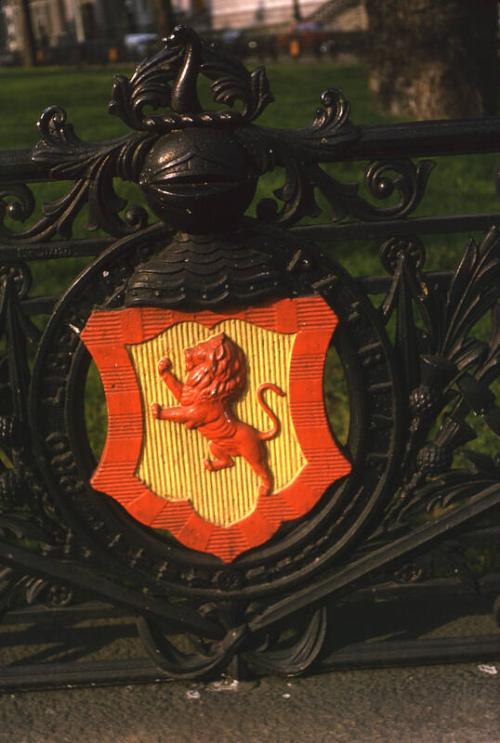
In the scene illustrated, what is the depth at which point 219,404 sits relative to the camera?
292cm

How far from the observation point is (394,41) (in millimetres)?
9375

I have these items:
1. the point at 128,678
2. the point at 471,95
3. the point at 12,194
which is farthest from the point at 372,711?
the point at 471,95

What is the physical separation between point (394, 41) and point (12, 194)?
705 cm

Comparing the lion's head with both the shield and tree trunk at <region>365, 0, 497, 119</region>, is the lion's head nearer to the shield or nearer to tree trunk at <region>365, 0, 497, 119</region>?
the shield

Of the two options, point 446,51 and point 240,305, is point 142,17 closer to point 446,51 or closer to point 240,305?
point 446,51

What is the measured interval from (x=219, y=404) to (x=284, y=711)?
33.8 inches

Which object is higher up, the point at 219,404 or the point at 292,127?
the point at 219,404

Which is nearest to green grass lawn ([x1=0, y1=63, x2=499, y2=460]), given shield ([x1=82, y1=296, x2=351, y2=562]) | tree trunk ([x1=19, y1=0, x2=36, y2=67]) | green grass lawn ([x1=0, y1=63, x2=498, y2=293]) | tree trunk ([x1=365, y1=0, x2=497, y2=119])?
green grass lawn ([x1=0, y1=63, x2=498, y2=293])

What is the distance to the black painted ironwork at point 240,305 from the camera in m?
→ 2.80

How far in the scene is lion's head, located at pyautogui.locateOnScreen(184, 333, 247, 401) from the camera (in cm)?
288

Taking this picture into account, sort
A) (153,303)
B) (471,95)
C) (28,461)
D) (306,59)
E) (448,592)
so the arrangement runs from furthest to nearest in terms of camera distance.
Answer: (306,59)
(471,95)
(448,592)
(28,461)
(153,303)

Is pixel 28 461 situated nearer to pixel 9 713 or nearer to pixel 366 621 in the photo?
pixel 9 713

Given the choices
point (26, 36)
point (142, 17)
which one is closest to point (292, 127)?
point (26, 36)

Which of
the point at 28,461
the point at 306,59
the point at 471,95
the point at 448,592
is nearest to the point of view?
the point at 28,461
